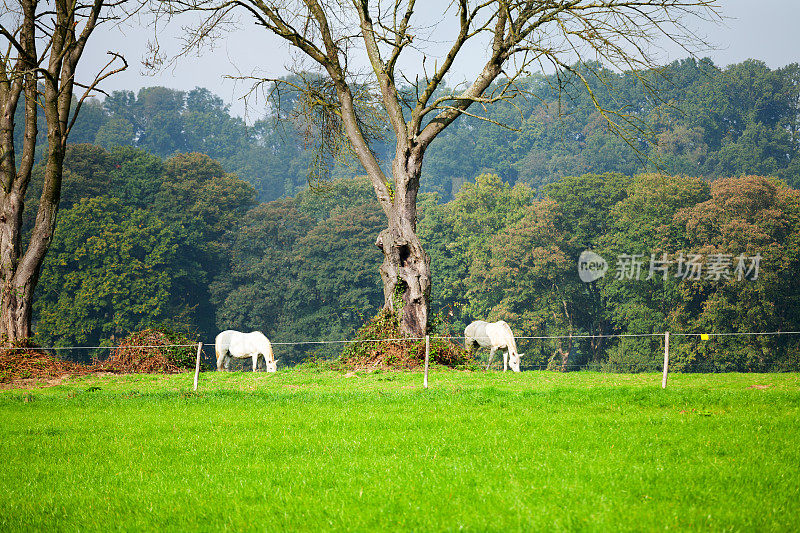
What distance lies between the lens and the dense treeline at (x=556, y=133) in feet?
190

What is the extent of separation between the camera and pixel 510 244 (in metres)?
45.0

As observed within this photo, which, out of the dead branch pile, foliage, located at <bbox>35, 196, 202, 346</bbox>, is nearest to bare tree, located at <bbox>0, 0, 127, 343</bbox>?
the dead branch pile

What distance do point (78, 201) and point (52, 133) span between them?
2914cm

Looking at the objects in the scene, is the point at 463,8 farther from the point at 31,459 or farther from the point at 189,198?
the point at 189,198

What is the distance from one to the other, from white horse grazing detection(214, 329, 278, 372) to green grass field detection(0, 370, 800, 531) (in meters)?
14.2

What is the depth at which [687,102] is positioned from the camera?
208ft

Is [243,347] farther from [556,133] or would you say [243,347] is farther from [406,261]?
[556,133]

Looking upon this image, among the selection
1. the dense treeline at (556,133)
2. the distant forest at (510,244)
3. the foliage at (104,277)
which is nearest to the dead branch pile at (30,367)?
the distant forest at (510,244)

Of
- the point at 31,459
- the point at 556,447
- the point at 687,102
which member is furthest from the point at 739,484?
the point at 687,102

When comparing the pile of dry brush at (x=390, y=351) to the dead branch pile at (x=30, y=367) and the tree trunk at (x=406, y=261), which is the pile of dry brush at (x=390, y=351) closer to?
the tree trunk at (x=406, y=261)

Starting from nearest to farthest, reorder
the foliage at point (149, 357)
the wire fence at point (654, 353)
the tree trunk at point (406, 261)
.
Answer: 1. the tree trunk at point (406, 261)
2. the foliage at point (149, 357)
3. the wire fence at point (654, 353)

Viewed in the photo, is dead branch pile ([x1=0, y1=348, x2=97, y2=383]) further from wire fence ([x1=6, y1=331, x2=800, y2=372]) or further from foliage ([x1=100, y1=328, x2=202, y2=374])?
wire fence ([x1=6, y1=331, x2=800, y2=372])

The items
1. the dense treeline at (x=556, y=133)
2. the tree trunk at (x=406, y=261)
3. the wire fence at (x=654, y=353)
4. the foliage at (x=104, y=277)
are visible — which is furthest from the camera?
the dense treeline at (x=556, y=133)
